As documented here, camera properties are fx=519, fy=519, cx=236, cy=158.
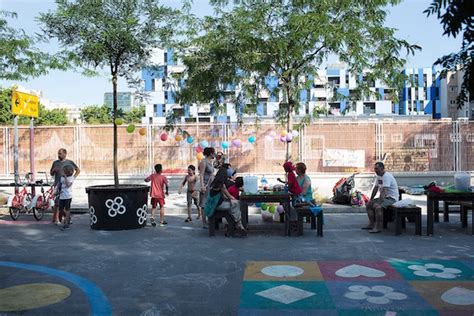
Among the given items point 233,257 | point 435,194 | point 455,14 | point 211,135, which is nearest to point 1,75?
point 211,135

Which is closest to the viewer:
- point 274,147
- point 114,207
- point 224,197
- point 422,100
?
point 224,197

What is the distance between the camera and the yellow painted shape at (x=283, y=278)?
7004 millimetres

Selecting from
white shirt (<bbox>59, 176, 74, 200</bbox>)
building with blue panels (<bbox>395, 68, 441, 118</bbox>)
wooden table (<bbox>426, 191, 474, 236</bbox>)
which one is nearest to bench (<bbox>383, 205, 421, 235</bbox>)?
wooden table (<bbox>426, 191, 474, 236</bbox>)

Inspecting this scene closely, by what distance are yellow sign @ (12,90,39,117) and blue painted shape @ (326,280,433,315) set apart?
504 inches

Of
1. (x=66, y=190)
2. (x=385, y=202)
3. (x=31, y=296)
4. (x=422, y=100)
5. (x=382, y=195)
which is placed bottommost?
(x=31, y=296)

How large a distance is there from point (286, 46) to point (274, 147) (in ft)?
20.9

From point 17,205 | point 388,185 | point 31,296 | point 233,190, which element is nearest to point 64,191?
point 17,205

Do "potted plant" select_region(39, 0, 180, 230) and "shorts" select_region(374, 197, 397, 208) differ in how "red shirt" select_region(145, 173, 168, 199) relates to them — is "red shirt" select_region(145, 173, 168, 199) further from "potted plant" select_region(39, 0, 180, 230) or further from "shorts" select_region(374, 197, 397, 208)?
"shorts" select_region(374, 197, 397, 208)

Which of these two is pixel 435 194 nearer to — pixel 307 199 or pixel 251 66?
pixel 307 199

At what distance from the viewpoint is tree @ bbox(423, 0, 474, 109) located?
128 inches

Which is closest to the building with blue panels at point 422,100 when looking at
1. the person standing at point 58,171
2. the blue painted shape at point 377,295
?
the person standing at point 58,171

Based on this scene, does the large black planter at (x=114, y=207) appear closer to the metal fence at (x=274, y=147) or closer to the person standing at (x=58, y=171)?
the person standing at (x=58, y=171)

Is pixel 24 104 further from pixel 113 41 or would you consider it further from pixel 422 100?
pixel 422 100

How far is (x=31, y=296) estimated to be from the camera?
6.33m
